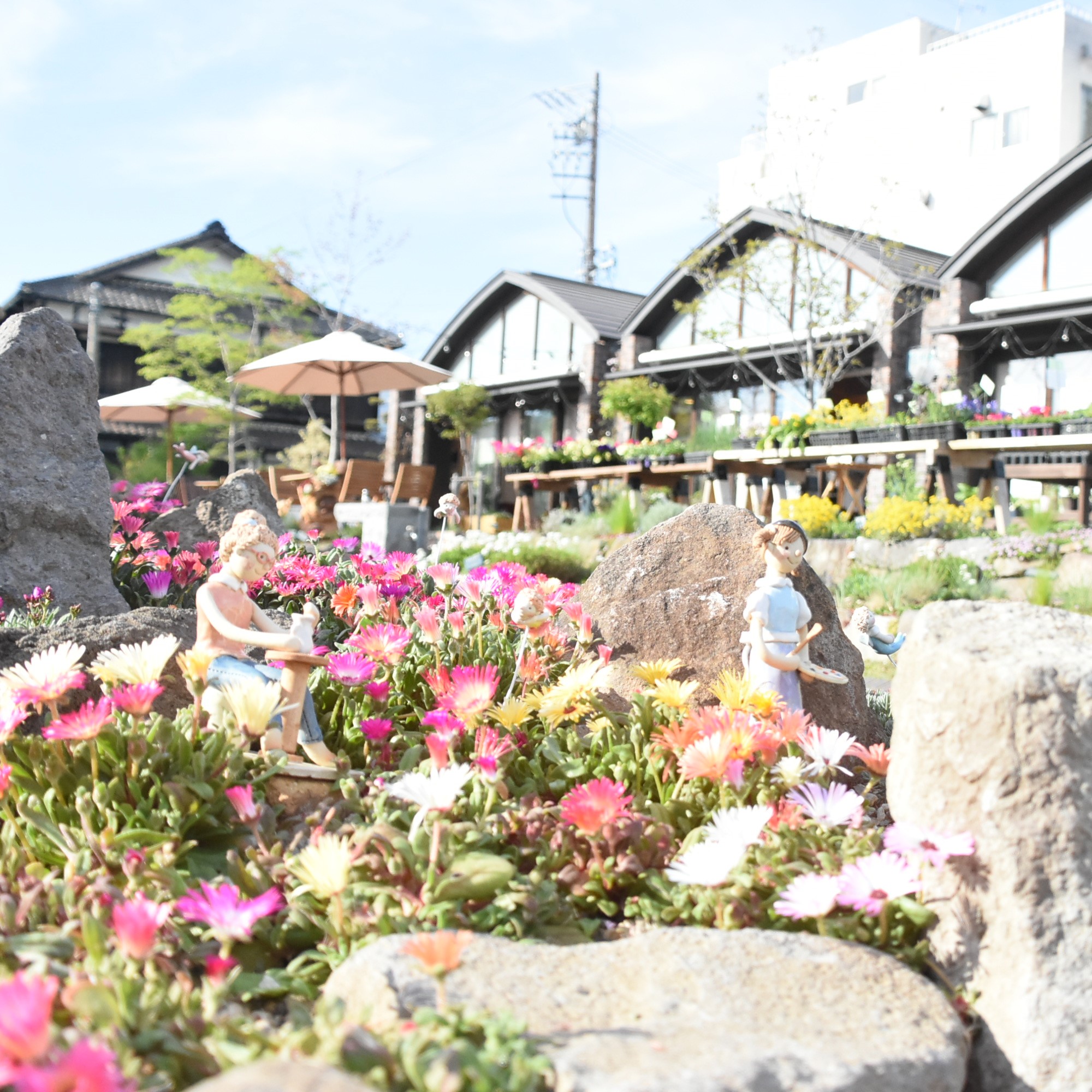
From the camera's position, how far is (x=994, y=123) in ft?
80.4

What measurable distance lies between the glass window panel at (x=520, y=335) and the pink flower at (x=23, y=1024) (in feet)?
74.1

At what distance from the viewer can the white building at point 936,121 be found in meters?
23.6

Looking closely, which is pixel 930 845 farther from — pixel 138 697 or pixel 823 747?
pixel 138 697

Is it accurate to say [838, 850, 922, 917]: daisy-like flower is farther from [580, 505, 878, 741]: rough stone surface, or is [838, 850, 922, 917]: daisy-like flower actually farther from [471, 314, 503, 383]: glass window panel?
[471, 314, 503, 383]: glass window panel

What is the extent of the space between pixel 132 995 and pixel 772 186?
30.8m

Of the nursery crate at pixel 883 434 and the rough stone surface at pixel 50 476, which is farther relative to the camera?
the nursery crate at pixel 883 434

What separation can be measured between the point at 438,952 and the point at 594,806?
610 mm

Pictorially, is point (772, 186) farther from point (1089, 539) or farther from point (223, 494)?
point (223, 494)

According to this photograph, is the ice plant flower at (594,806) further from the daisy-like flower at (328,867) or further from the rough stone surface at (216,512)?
the rough stone surface at (216,512)

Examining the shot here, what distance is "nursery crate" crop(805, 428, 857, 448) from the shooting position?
39.7 feet

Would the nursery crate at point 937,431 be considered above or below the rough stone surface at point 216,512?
above

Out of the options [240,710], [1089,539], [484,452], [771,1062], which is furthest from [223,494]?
[484,452]

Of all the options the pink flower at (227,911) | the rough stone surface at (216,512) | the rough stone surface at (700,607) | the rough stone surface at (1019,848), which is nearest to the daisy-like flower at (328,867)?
the pink flower at (227,911)

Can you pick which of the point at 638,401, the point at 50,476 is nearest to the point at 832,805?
the point at 50,476
